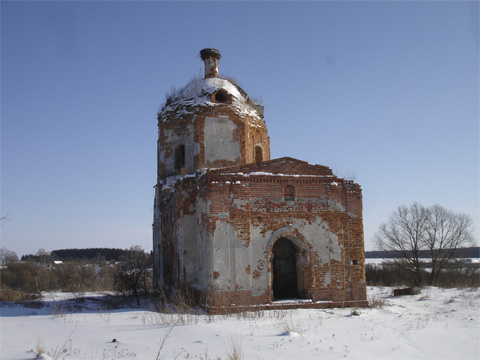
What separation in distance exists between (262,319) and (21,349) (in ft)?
17.2

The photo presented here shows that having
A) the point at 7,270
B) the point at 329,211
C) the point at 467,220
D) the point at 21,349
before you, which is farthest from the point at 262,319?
the point at 7,270

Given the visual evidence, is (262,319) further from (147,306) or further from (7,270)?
(7,270)

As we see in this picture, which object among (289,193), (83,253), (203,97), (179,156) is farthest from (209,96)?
(83,253)

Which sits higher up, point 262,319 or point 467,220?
point 467,220

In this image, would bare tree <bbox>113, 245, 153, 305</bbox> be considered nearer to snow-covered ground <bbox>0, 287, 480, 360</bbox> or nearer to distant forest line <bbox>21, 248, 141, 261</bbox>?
snow-covered ground <bbox>0, 287, 480, 360</bbox>

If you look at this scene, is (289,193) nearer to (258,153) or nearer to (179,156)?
(258,153)

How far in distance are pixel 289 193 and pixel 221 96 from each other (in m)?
6.18

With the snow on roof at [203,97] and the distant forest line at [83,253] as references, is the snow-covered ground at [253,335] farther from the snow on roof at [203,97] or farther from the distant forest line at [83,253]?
the distant forest line at [83,253]

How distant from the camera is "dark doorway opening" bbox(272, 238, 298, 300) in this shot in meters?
12.9

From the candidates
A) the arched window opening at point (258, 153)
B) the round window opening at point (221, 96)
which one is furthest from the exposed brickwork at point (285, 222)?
the round window opening at point (221, 96)

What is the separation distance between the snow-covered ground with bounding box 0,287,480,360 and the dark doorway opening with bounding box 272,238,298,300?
2.23 m

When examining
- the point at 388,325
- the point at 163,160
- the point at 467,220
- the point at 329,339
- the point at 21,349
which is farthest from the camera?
the point at 467,220

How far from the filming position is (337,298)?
11.4 meters

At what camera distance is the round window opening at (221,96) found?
52.4 feet
